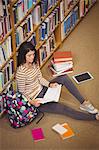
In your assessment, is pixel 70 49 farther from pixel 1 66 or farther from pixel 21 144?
pixel 21 144

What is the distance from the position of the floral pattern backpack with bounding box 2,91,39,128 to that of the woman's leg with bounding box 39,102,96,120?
136 mm

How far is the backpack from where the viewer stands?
13.2ft

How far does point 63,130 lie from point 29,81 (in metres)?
0.60

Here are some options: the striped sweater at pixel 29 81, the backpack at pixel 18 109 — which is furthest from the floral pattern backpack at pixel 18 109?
the striped sweater at pixel 29 81

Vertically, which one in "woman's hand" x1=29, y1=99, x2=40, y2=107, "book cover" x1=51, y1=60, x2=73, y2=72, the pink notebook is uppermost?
"book cover" x1=51, y1=60, x2=73, y2=72

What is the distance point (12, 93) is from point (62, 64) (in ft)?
3.14

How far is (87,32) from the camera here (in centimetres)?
549

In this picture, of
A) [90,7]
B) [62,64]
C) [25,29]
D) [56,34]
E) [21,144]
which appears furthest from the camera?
[90,7]

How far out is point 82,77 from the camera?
478cm

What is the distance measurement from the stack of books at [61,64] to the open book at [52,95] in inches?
19.7

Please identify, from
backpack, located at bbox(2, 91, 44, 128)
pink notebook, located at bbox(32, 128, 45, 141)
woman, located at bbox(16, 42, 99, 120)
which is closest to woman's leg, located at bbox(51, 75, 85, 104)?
woman, located at bbox(16, 42, 99, 120)

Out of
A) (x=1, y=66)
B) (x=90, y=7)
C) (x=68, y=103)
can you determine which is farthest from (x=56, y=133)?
(x=90, y=7)

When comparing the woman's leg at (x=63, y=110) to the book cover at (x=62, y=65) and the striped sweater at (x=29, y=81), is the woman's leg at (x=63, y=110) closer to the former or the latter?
the striped sweater at (x=29, y=81)

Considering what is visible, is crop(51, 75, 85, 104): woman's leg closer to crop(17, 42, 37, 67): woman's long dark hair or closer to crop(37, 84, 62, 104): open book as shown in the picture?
crop(37, 84, 62, 104): open book
